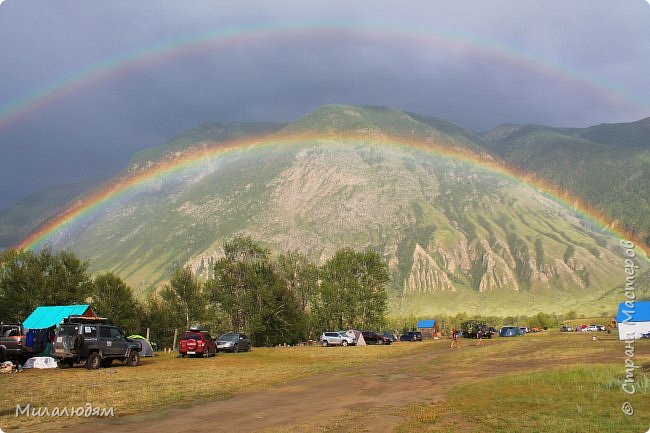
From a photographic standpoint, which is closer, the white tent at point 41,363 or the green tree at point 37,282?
the white tent at point 41,363

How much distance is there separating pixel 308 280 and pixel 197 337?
65842 millimetres

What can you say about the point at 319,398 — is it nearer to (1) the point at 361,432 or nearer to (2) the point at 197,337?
(1) the point at 361,432

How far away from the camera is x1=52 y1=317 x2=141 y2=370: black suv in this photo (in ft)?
101

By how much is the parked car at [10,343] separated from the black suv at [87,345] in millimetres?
3992

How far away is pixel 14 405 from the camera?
18.1 meters

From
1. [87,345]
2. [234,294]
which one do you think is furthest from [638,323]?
[87,345]

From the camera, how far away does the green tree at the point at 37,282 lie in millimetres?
74250

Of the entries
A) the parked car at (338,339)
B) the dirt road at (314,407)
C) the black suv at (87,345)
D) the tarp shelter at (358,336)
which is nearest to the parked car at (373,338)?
the tarp shelter at (358,336)

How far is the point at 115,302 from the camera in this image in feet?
293

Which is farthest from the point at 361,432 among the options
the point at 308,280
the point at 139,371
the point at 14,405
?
the point at 308,280

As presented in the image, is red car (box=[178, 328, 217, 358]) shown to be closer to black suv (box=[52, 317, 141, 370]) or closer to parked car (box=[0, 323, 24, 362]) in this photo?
black suv (box=[52, 317, 141, 370])

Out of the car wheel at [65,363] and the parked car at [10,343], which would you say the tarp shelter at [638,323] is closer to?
the car wheel at [65,363]

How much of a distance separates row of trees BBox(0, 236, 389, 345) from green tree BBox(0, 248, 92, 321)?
0.12 metres

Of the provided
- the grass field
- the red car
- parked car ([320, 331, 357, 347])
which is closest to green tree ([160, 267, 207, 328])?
parked car ([320, 331, 357, 347])
